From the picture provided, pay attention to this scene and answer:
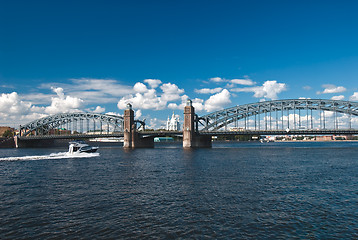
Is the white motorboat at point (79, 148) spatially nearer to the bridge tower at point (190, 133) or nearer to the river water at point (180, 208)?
the bridge tower at point (190, 133)

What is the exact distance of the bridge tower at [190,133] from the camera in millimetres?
92819

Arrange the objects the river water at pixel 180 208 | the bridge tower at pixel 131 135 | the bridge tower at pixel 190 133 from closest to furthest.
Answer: the river water at pixel 180 208 < the bridge tower at pixel 190 133 < the bridge tower at pixel 131 135

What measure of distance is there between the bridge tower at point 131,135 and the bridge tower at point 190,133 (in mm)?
17006

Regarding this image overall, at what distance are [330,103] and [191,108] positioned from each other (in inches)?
1771

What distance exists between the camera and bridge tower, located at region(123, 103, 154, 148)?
98.4 metres

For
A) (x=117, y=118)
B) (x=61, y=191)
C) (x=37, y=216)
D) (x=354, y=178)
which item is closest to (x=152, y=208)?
(x=37, y=216)

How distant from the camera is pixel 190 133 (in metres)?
92.9

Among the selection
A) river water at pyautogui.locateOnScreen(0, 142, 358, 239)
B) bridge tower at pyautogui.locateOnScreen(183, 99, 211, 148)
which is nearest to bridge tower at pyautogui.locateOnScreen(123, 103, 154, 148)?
bridge tower at pyautogui.locateOnScreen(183, 99, 211, 148)

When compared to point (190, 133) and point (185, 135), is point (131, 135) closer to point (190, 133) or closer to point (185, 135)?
point (185, 135)

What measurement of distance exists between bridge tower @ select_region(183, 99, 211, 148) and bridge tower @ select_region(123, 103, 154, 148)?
17006 mm

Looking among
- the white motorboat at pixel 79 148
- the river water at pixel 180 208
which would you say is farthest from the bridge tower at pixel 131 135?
the river water at pixel 180 208

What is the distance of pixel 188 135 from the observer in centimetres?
9269

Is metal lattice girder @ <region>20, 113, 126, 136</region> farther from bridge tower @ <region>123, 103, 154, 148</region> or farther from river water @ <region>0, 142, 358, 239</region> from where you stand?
river water @ <region>0, 142, 358, 239</region>

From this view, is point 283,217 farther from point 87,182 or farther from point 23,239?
point 87,182
